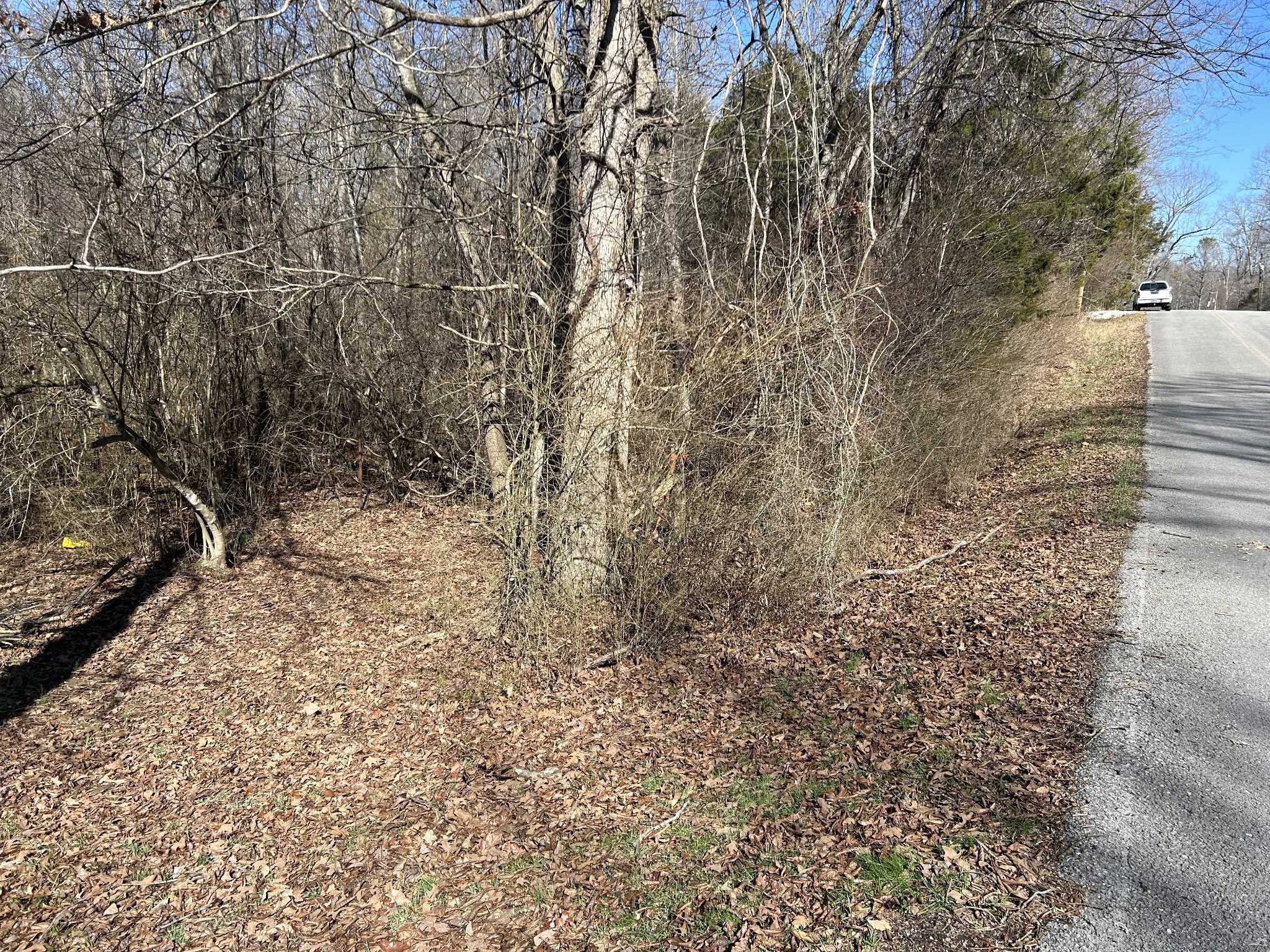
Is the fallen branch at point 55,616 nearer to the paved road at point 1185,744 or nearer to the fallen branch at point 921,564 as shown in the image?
the fallen branch at point 921,564

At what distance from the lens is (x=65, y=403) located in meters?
6.76

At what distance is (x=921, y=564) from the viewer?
6.84 metres

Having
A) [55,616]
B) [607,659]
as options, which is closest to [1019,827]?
[607,659]

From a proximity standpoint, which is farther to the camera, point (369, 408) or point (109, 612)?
point (369, 408)

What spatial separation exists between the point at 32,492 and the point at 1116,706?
9199 mm

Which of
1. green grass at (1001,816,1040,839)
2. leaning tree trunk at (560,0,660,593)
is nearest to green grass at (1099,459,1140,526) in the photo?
green grass at (1001,816,1040,839)

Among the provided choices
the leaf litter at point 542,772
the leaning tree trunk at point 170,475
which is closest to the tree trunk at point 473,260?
the leaf litter at point 542,772

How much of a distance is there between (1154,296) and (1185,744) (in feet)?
114

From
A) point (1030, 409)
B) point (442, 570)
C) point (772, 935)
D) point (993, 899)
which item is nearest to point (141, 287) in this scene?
point (442, 570)

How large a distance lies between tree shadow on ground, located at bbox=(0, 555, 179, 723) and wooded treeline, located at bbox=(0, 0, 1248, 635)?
0.68m

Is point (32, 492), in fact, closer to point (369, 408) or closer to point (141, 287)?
point (141, 287)

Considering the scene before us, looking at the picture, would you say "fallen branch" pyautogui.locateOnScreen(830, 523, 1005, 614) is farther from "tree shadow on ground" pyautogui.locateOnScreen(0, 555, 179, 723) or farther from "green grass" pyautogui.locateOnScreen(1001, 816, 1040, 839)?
"tree shadow on ground" pyautogui.locateOnScreen(0, 555, 179, 723)

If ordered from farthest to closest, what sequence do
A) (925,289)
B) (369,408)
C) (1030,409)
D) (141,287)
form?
(1030,409) → (369,408) → (925,289) → (141,287)

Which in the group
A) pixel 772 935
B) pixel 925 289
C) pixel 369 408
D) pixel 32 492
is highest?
pixel 925 289
